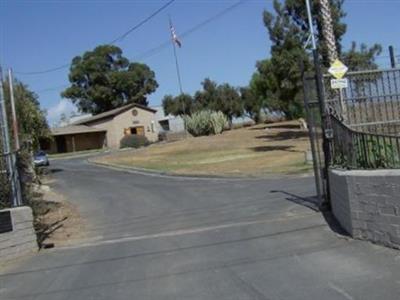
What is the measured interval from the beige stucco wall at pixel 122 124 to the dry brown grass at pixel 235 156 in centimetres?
2509

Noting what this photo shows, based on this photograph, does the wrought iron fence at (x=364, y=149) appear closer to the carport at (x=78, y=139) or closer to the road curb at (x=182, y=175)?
the road curb at (x=182, y=175)

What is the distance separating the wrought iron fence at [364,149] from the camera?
8898mm

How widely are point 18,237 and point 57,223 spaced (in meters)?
4.94

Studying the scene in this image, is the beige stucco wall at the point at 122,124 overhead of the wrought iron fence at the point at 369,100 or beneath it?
overhead

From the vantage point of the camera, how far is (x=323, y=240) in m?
9.73

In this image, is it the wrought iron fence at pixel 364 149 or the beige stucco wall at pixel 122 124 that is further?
the beige stucco wall at pixel 122 124

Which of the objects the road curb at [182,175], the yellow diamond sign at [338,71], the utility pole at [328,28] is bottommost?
the road curb at [182,175]

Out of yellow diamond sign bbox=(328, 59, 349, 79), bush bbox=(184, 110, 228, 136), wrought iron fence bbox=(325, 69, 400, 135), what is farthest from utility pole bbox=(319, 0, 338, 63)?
bush bbox=(184, 110, 228, 136)

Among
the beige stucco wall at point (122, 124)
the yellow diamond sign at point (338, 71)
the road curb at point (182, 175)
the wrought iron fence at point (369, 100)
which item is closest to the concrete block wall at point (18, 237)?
the wrought iron fence at point (369, 100)

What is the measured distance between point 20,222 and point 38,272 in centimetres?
198

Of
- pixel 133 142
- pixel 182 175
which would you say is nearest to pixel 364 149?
pixel 182 175

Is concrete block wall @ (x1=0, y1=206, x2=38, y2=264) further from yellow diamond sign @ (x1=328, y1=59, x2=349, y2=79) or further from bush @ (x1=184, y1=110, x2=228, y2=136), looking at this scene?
bush @ (x1=184, y1=110, x2=228, y2=136)

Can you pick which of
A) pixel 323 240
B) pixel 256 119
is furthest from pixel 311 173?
pixel 256 119

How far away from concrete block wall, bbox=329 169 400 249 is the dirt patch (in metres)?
5.62
